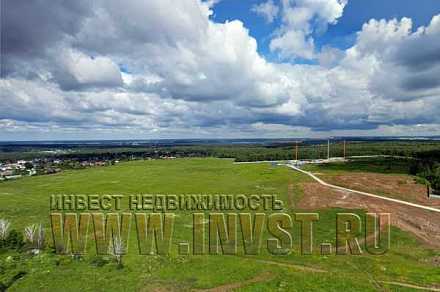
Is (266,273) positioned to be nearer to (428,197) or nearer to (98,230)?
(98,230)

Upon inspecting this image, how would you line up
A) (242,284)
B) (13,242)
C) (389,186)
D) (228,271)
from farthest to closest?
1. (389,186)
2. (13,242)
3. (228,271)
4. (242,284)

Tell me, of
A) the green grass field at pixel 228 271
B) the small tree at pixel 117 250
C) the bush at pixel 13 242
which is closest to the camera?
the green grass field at pixel 228 271

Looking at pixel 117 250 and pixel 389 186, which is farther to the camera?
pixel 389 186

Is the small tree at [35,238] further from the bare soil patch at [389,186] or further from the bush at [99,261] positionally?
the bare soil patch at [389,186]

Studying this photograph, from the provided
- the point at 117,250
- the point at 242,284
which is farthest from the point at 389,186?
the point at 117,250

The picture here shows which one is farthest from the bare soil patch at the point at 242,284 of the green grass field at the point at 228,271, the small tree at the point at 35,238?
the small tree at the point at 35,238

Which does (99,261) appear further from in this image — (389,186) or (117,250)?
(389,186)

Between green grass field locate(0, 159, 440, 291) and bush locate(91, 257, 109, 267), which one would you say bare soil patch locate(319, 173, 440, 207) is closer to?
green grass field locate(0, 159, 440, 291)

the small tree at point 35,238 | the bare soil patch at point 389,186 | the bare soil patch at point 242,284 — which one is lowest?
the bare soil patch at point 242,284
